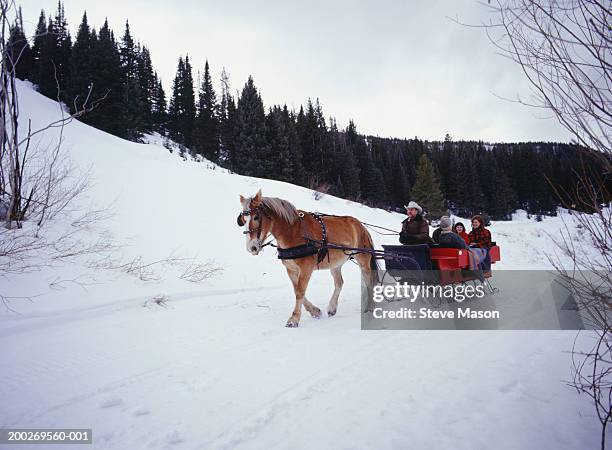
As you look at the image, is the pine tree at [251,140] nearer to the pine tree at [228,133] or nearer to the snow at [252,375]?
the pine tree at [228,133]

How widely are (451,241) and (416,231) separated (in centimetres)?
104

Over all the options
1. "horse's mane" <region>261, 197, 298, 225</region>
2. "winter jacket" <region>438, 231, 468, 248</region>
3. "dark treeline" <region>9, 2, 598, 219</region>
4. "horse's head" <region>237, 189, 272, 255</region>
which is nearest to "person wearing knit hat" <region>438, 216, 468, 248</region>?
"winter jacket" <region>438, 231, 468, 248</region>

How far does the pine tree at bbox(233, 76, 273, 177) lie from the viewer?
30.2m

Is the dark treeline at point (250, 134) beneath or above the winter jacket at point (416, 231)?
above

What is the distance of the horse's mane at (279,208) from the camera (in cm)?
420

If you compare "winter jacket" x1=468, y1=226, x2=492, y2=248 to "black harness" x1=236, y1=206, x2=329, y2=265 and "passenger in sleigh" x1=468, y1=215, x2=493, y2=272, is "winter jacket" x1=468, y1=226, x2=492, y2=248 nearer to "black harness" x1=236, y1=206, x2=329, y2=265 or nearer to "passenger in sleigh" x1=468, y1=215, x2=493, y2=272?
"passenger in sleigh" x1=468, y1=215, x2=493, y2=272

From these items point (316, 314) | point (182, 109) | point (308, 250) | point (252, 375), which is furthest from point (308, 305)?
point (182, 109)

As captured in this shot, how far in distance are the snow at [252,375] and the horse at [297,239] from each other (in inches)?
18.9

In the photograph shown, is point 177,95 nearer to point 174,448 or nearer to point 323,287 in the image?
point 323,287

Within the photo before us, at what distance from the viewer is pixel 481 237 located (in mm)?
Result: 6816

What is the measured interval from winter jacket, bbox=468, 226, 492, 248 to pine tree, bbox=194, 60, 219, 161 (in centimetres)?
3458

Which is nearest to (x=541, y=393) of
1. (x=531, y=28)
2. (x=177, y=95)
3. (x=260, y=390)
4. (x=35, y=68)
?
(x=260, y=390)

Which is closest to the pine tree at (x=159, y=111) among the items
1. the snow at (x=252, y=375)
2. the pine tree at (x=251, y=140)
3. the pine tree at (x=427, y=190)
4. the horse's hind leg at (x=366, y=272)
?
the pine tree at (x=251, y=140)

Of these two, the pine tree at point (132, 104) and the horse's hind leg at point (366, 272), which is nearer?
the horse's hind leg at point (366, 272)
